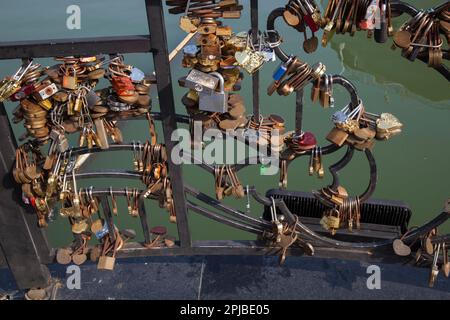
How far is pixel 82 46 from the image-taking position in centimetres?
198

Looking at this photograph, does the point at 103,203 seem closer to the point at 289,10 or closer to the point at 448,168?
the point at 289,10

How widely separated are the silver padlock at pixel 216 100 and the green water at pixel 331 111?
306cm

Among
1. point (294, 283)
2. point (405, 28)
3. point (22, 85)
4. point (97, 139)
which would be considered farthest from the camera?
point (294, 283)

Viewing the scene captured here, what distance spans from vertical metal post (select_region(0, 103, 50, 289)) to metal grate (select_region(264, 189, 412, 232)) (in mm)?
1841

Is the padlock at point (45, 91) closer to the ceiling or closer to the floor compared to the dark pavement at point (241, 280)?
closer to the ceiling

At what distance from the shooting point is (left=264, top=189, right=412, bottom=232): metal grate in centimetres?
361

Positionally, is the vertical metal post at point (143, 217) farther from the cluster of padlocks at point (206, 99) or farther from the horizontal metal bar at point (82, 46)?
the horizontal metal bar at point (82, 46)

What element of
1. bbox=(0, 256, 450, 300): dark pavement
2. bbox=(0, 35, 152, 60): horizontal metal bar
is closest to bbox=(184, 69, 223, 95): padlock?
bbox=(0, 35, 152, 60): horizontal metal bar

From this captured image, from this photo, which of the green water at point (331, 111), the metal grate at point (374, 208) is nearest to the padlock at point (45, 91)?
→ the metal grate at point (374, 208)

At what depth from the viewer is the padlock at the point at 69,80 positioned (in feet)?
6.79

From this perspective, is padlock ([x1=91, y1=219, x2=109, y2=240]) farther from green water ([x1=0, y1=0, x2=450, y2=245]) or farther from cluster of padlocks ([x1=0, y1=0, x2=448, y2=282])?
green water ([x1=0, y1=0, x2=450, y2=245])
